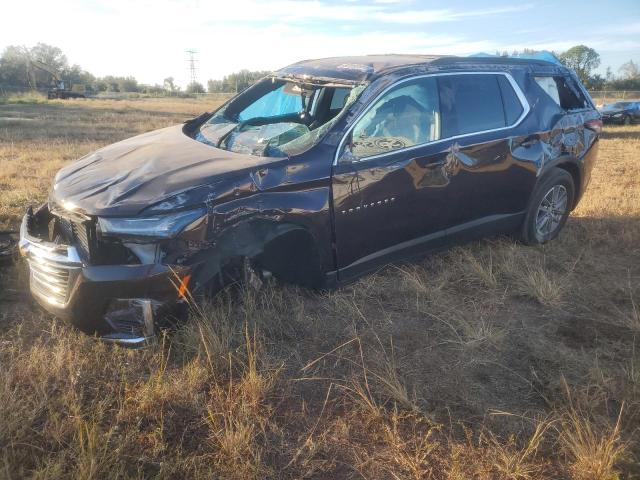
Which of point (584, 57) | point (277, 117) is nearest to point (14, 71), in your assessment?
point (584, 57)

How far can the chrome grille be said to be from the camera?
9.27 feet

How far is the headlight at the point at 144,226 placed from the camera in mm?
2703

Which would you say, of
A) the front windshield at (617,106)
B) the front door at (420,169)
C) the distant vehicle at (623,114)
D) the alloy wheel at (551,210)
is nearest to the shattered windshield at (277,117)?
the front door at (420,169)

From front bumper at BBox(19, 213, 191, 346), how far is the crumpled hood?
12.0 inches

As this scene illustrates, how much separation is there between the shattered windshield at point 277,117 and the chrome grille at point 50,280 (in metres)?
1.36

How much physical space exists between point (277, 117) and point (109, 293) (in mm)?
2185

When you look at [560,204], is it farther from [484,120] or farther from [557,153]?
[484,120]

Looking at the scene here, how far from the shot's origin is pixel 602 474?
85.0 inches

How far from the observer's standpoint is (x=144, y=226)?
8.90ft

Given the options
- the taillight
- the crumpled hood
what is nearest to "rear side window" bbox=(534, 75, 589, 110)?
the taillight

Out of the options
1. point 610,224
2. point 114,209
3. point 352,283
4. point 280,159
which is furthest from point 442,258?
point 114,209

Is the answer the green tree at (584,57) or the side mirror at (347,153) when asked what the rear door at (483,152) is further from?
the green tree at (584,57)

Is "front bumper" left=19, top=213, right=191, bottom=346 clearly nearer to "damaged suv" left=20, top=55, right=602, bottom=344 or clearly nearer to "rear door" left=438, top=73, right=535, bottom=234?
"damaged suv" left=20, top=55, right=602, bottom=344

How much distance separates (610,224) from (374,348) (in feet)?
13.0
